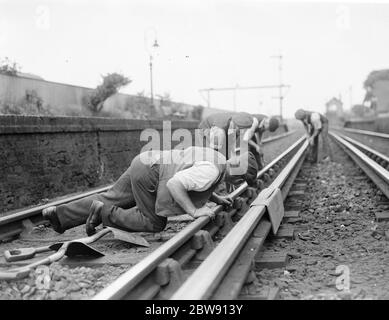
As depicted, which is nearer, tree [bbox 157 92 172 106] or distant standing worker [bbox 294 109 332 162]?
distant standing worker [bbox 294 109 332 162]

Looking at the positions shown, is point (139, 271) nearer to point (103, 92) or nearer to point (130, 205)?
point (130, 205)

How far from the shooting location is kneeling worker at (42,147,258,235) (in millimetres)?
4281

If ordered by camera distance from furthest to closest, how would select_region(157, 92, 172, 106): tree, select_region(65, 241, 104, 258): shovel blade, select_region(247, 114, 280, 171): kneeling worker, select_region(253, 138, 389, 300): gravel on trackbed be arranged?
select_region(157, 92, 172, 106): tree
select_region(247, 114, 280, 171): kneeling worker
select_region(65, 241, 104, 258): shovel blade
select_region(253, 138, 389, 300): gravel on trackbed

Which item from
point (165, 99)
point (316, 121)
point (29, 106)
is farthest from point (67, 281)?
point (165, 99)

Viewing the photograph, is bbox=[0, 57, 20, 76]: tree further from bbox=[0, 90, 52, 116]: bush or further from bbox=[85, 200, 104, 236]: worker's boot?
bbox=[85, 200, 104, 236]: worker's boot

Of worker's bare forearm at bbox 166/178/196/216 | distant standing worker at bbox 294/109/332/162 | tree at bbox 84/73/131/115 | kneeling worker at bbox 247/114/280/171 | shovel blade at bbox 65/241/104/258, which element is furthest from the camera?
tree at bbox 84/73/131/115

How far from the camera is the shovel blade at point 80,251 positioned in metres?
4.09

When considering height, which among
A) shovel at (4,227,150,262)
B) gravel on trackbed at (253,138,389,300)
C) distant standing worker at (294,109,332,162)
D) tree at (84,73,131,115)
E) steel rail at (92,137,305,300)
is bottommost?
gravel on trackbed at (253,138,389,300)

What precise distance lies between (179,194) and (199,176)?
0.22 metres

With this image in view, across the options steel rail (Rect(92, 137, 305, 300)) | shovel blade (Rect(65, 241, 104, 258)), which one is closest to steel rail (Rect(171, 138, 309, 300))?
steel rail (Rect(92, 137, 305, 300))

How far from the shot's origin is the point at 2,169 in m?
7.29

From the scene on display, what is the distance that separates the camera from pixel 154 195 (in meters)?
4.65
